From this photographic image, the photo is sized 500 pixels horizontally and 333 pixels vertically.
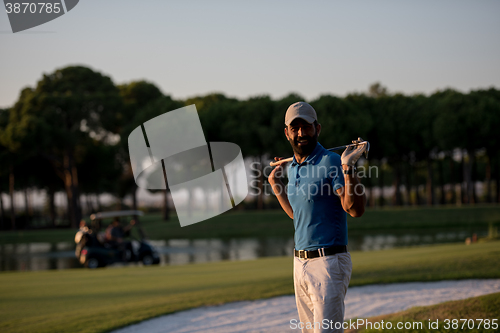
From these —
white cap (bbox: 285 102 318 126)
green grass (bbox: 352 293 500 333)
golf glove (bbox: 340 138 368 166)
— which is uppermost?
white cap (bbox: 285 102 318 126)

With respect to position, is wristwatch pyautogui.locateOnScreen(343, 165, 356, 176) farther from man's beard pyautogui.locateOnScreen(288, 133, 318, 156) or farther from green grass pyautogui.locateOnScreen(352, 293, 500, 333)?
green grass pyautogui.locateOnScreen(352, 293, 500, 333)

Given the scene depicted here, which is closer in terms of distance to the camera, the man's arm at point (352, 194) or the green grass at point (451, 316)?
the man's arm at point (352, 194)

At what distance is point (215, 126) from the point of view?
44125 millimetres

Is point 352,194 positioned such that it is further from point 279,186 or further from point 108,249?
point 108,249

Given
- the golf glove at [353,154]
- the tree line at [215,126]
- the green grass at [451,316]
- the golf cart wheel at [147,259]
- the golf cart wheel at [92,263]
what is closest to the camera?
the golf glove at [353,154]

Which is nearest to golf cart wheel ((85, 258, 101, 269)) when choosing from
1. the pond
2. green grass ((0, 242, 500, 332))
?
the pond

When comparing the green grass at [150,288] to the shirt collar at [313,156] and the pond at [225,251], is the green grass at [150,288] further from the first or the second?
the pond at [225,251]

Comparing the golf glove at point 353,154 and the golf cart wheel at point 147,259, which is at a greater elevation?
the golf glove at point 353,154

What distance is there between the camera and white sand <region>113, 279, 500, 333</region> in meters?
6.35

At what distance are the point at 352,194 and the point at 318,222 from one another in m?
0.34

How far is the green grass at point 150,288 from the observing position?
7.37m

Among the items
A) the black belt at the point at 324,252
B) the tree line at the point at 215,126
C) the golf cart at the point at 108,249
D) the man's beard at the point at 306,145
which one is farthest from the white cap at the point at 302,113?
the tree line at the point at 215,126

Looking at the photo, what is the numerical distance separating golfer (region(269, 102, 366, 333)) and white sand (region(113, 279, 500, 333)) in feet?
10.8

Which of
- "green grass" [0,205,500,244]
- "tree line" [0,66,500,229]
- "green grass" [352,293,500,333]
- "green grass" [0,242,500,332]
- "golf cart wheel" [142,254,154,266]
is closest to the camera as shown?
"green grass" [352,293,500,333]
